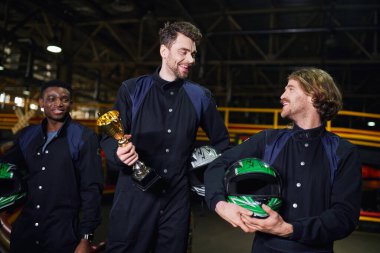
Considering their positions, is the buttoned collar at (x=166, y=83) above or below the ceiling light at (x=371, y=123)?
below

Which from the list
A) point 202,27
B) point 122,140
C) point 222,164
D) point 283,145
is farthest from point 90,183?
point 202,27

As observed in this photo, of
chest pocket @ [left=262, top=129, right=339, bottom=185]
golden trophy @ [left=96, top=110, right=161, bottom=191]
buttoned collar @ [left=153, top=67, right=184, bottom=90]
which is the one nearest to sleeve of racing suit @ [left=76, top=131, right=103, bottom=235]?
golden trophy @ [left=96, top=110, right=161, bottom=191]

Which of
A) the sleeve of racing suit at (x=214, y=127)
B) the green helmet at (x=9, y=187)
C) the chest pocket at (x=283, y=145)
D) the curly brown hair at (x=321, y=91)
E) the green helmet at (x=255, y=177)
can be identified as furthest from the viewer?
the sleeve of racing suit at (x=214, y=127)

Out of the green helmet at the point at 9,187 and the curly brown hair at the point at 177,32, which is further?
the curly brown hair at the point at 177,32

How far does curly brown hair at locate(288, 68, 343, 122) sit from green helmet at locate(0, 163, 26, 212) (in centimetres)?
219

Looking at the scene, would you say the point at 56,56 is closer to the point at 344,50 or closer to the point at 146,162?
the point at 146,162

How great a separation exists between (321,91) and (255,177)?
0.77 m

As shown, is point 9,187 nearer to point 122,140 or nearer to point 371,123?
point 122,140

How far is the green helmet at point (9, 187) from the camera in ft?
7.32

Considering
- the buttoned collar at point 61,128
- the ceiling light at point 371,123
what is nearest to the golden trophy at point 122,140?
the buttoned collar at point 61,128

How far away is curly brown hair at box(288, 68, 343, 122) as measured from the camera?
209 centimetres

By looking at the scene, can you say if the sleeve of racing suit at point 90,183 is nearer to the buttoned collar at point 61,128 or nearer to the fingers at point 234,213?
the buttoned collar at point 61,128

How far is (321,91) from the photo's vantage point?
2.08m

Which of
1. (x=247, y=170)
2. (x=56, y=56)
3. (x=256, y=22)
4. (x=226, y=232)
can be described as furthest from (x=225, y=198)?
(x=256, y=22)
